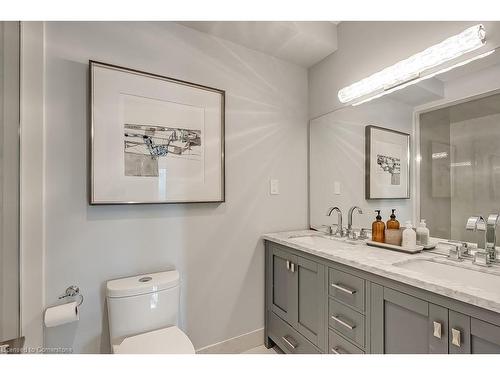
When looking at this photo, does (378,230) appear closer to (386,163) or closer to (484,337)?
(386,163)

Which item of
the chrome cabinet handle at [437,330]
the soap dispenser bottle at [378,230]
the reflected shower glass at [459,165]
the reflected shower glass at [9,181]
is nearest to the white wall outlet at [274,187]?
the soap dispenser bottle at [378,230]

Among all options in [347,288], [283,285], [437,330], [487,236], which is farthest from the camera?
[283,285]

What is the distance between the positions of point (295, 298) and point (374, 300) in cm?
58

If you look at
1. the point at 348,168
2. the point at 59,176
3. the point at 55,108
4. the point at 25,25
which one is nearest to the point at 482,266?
the point at 348,168

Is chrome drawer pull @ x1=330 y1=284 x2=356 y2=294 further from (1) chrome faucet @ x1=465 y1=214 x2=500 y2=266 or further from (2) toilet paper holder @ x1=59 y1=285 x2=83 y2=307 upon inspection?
(2) toilet paper holder @ x1=59 y1=285 x2=83 y2=307

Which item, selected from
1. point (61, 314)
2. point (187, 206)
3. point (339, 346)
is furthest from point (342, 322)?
point (61, 314)

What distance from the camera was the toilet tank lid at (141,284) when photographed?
1220mm

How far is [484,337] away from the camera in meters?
0.75

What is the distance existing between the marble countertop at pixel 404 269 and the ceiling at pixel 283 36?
1.41 m

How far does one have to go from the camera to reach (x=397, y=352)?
0.99 metres

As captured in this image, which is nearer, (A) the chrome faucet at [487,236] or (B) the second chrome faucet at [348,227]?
(A) the chrome faucet at [487,236]

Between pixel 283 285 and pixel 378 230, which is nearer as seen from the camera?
pixel 378 230

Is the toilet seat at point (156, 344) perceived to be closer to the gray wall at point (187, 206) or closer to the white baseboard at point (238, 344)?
the gray wall at point (187, 206)

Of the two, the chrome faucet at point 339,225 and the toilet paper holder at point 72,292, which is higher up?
the chrome faucet at point 339,225
